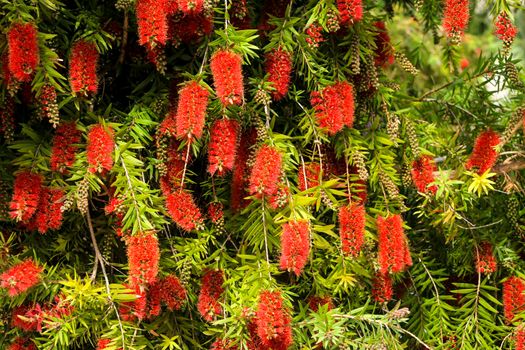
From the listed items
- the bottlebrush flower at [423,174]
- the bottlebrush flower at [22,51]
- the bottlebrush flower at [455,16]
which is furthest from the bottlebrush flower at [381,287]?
the bottlebrush flower at [22,51]

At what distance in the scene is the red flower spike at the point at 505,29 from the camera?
53.7 inches

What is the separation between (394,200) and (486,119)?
1.62ft

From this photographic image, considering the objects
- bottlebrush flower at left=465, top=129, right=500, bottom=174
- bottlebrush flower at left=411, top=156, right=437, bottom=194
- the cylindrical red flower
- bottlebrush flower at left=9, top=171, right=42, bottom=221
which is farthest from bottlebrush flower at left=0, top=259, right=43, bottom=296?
bottlebrush flower at left=465, top=129, right=500, bottom=174

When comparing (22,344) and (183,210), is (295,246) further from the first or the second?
(22,344)

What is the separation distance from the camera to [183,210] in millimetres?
1354

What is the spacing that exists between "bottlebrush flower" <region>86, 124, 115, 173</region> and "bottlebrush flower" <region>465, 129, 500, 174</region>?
866 mm

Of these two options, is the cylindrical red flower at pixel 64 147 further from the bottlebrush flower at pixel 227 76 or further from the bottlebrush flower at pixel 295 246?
the bottlebrush flower at pixel 295 246

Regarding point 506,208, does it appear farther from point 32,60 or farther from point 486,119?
point 32,60

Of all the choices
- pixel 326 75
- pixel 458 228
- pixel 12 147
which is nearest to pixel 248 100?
pixel 326 75

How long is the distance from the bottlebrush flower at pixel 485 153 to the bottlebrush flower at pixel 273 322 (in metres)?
0.65

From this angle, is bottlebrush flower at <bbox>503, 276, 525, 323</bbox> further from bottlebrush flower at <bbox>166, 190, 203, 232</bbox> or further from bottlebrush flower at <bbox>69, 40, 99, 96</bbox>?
bottlebrush flower at <bbox>69, 40, 99, 96</bbox>

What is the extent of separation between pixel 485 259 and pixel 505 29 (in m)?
0.59

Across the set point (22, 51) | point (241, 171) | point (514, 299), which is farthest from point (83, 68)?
point (514, 299)

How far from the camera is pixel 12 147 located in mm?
1366
